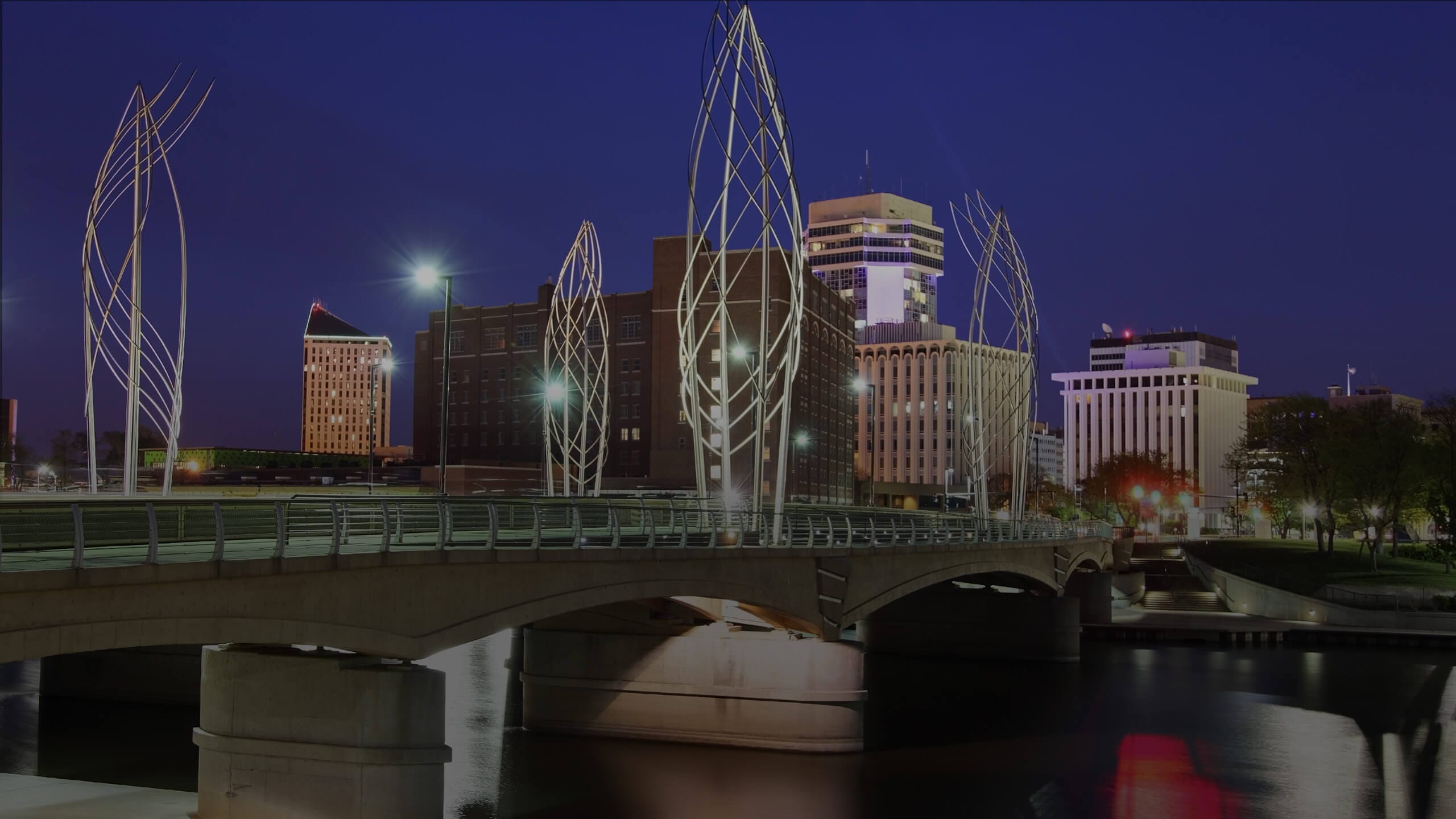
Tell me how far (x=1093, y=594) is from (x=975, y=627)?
786 inches

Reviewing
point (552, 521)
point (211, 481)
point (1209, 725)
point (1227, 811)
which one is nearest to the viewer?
point (1227, 811)

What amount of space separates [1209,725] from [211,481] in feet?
262

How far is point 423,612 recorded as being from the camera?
26391 mm

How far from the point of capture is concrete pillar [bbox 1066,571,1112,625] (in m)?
92.0

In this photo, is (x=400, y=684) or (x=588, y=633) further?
(x=588, y=633)

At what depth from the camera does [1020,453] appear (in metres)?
85.1

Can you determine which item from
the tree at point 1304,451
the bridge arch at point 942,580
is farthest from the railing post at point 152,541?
the tree at point 1304,451

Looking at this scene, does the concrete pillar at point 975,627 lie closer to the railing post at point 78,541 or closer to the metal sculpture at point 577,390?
the metal sculpture at point 577,390

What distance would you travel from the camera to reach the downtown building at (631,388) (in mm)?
160875

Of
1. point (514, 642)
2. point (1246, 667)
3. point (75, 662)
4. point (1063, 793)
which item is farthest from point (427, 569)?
point (1246, 667)

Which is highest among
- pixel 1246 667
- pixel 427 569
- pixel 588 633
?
pixel 427 569

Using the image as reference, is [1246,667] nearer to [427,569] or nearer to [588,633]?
[588,633]

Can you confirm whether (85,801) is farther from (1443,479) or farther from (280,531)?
(1443,479)

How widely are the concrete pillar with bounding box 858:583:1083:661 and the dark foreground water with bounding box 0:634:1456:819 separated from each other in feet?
28.9
